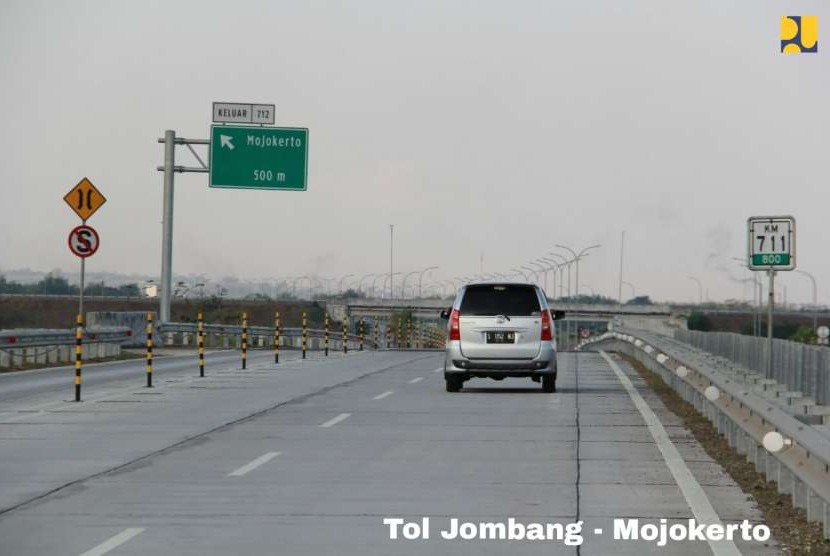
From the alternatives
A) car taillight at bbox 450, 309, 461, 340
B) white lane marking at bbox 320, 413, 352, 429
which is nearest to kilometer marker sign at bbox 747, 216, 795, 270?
car taillight at bbox 450, 309, 461, 340

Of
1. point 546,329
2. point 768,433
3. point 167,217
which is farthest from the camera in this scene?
point 167,217

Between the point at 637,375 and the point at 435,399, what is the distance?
39.2 ft

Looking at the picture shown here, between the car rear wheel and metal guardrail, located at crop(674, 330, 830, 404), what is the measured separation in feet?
17.4

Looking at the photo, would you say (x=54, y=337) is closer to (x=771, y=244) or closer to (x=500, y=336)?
(x=500, y=336)

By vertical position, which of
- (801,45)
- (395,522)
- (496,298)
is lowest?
(395,522)

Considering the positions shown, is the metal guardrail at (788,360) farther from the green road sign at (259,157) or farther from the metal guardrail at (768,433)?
the green road sign at (259,157)

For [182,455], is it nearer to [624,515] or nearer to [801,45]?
[624,515]

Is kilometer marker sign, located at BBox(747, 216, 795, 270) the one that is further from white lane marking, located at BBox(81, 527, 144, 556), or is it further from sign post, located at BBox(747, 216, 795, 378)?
white lane marking, located at BBox(81, 527, 144, 556)

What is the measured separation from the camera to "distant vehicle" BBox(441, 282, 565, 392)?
26391 millimetres

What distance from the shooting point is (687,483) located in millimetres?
13266

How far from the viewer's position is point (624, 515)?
36.9 ft

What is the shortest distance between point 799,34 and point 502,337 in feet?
25.4

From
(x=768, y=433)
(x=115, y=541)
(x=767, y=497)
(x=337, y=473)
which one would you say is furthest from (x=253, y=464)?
(x=768, y=433)

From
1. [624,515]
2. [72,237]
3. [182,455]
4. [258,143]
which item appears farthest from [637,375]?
[624,515]
